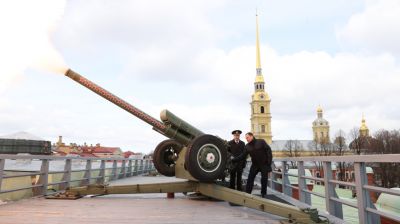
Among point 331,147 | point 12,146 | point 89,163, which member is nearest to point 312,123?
point 331,147

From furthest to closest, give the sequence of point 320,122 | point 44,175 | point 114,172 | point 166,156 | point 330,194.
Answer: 1. point 320,122
2. point 114,172
3. point 166,156
4. point 44,175
5. point 330,194

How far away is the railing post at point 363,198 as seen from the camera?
4543mm

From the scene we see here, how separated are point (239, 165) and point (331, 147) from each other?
271 feet

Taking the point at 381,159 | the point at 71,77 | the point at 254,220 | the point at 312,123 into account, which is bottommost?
the point at 254,220

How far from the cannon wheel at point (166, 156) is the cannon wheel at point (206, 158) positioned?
1.99 meters

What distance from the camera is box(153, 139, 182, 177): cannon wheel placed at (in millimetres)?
9570

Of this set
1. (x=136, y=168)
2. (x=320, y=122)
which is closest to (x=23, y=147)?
(x=136, y=168)

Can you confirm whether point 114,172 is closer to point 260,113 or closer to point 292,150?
point 292,150

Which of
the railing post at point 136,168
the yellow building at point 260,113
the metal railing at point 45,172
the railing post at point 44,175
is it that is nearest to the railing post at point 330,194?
the metal railing at point 45,172

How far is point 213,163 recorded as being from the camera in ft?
25.0

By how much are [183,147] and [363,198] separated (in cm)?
485

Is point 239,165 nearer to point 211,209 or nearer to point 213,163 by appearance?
point 213,163

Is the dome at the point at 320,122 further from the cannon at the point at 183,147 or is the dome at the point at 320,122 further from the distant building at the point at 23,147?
the cannon at the point at 183,147

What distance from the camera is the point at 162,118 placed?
8.25 metres
